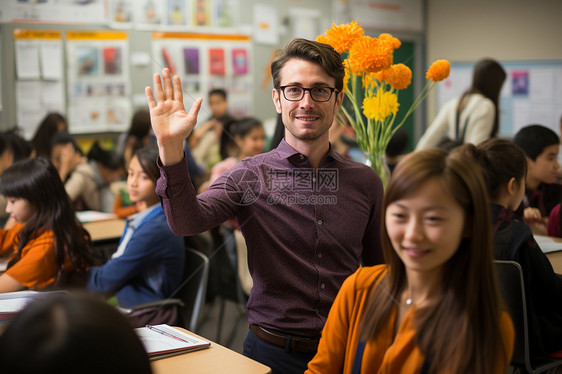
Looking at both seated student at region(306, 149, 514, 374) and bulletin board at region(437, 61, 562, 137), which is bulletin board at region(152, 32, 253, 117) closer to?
bulletin board at region(437, 61, 562, 137)

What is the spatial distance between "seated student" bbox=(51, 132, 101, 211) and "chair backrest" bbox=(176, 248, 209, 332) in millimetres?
1505

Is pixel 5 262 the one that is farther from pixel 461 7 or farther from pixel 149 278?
pixel 461 7

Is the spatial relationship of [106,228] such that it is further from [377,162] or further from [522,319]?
[522,319]

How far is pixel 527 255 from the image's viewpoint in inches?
65.6

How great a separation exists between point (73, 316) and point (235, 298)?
219 cm

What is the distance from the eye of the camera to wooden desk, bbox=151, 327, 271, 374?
1314 mm

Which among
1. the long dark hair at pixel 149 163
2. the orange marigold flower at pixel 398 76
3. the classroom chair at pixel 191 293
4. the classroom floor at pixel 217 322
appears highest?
the orange marigold flower at pixel 398 76

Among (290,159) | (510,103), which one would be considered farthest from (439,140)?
(510,103)

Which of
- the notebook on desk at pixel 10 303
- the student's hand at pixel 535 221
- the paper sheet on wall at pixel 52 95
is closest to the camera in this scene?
the notebook on desk at pixel 10 303

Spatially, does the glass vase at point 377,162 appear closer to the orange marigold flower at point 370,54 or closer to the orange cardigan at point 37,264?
the orange marigold flower at point 370,54

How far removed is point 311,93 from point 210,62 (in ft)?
13.2

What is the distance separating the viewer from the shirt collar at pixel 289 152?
158cm

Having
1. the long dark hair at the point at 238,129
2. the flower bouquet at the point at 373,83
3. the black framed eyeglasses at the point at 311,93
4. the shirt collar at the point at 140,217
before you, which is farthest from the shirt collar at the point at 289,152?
the long dark hair at the point at 238,129

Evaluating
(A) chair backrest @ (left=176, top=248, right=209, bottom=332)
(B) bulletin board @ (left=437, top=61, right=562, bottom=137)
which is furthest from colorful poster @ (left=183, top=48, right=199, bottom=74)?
(A) chair backrest @ (left=176, top=248, right=209, bottom=332)
